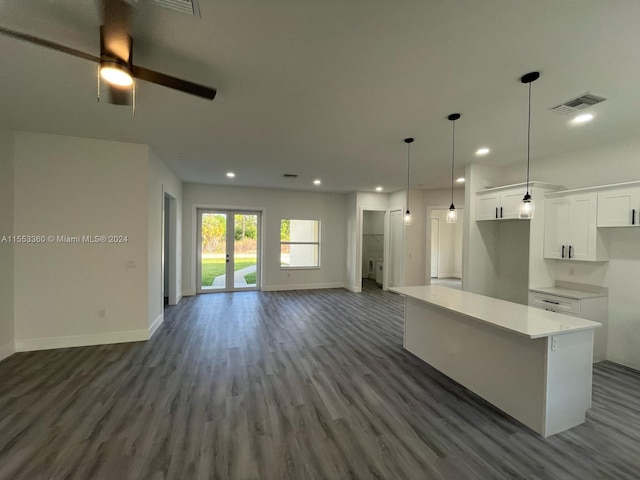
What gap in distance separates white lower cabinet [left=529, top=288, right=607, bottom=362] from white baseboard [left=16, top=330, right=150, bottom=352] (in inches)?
229

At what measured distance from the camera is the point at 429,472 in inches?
71.5

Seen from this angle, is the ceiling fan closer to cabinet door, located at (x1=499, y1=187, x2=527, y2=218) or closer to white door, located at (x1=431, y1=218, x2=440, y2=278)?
cabinet door, located at (x1=499, y1=187, x2=527, y2=218)

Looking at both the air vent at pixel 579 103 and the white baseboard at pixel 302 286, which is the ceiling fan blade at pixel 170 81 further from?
the white baseboard at pixel 302 286

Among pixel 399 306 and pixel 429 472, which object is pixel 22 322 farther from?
pixel 399 306

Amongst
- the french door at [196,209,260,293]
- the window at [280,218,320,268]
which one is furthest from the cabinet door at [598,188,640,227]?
the french door at [196,209,260,293]

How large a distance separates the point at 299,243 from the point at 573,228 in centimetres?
597

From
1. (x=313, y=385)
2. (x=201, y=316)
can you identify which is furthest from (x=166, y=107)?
(x=201, y=316)

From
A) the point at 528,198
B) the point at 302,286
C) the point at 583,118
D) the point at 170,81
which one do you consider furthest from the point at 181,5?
the point at 302,286

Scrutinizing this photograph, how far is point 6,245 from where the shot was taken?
3410mm

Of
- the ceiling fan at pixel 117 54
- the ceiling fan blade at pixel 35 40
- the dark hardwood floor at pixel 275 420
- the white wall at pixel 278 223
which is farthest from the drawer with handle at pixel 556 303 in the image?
the ceiling fan blade at pixel 35 40

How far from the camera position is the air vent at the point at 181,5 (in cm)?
145

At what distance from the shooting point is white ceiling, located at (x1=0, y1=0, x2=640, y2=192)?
161 centimetres

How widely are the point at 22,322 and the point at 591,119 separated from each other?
7.33m

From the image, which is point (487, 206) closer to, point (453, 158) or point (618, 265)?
point (453, 158)
